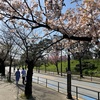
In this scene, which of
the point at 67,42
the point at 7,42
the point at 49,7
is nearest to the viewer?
the point at 49,7

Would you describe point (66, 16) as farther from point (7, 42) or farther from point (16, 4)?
point (7, 42)

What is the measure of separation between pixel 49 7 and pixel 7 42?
23245mm

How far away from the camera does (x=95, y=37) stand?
7.93 metres

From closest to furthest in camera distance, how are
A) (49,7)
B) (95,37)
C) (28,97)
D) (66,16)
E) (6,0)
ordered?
(95,37) → (49,7) → (6,0) → (66,16) → (28,97)

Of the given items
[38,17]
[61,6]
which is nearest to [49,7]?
[61,6]

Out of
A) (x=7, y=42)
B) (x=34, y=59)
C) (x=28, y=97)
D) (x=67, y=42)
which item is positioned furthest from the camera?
(x=7, y=42)

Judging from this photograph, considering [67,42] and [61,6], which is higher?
[61,6]

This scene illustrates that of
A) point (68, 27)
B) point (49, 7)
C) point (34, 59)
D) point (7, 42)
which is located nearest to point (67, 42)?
point (68, 27)

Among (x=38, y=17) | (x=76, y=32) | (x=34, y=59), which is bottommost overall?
(x=34, y=59)

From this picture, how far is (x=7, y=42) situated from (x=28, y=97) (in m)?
17.7

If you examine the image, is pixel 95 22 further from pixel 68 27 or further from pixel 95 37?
pixel 68 27

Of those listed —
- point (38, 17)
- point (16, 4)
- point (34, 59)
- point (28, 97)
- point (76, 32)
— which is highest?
point (16, 4)

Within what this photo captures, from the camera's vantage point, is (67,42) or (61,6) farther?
(67,42)

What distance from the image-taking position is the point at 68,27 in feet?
33.3
